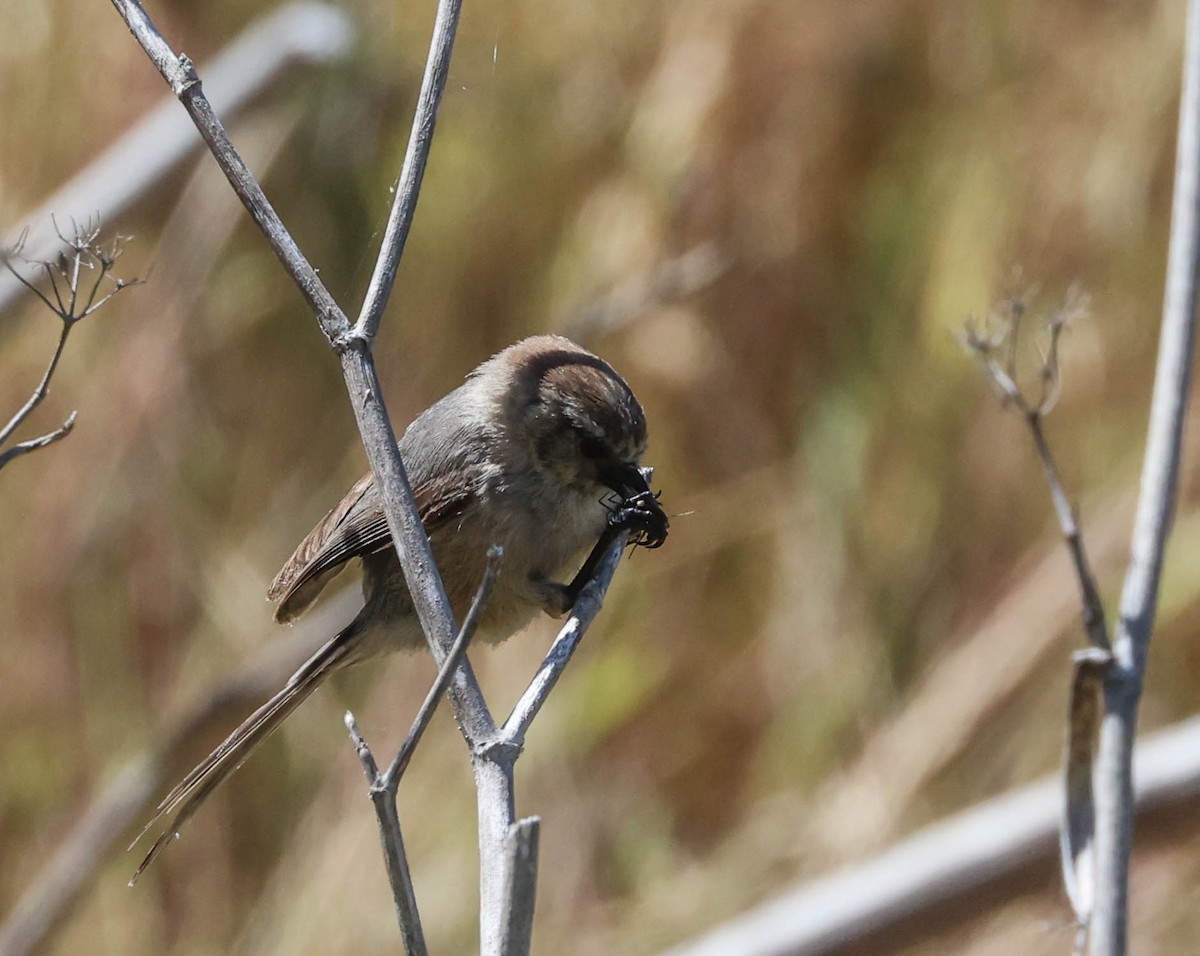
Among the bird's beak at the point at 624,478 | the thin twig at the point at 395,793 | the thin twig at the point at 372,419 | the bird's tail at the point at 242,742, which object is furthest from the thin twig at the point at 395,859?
the bird's beak at the point at 624,478

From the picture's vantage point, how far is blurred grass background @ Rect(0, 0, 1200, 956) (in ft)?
10.1

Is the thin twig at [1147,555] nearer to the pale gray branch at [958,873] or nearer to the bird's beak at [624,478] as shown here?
the pale gray branch at [958,873]

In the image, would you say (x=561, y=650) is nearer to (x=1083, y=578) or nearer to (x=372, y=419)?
(x=372, y=419)

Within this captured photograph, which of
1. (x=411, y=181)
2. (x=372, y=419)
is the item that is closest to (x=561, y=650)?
(x=372, y=419)

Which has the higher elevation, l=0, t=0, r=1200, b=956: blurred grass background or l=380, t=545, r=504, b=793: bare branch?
l=0, t=0, r=1200, b=956: blurred grass background

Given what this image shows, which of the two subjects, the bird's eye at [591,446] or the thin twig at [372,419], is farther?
the bird's eye at [591,446]

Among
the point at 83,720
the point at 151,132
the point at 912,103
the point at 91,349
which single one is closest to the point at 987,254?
the point at 912,103

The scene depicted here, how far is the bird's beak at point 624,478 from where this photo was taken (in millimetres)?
→ 1922

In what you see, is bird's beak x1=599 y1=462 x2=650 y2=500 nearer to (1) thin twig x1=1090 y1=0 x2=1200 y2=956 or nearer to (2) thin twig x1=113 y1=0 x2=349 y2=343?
(1) thin twig x1=1090 y1=0 x2=1200 y2=956

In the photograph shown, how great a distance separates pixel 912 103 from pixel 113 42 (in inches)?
81.4

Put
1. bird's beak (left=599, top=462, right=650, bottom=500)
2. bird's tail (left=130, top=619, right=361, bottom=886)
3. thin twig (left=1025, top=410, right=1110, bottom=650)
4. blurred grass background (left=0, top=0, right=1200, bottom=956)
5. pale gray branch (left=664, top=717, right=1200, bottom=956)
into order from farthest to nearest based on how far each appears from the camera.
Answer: blurred grass background (left=0, top=0, right=1200, bottom=956) → bird's beak (left=599, top=462, right=650, bottom=500) → pale gray branch (left=664, top=717, right=1200, bottom=956) → bird's tail (left=130, top=619, right=361, bottom=886) → thin twig (left=1025, top=410, right=1110, bottom=650)

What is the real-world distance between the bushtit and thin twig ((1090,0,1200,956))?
2.32 feet

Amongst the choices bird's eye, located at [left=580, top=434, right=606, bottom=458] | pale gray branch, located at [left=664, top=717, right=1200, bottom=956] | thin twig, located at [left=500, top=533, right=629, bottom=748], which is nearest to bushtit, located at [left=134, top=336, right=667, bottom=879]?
bird's eye, located at [left=580, top=434, right=606, bottom=458]

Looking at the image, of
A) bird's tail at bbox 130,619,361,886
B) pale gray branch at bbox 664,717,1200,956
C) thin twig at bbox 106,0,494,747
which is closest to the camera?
thin twig at bbox 106,0,494,747
